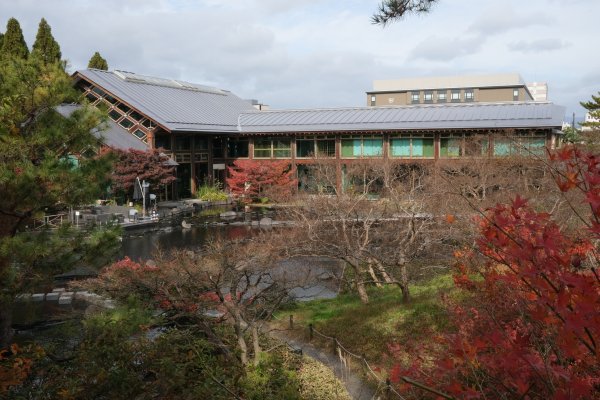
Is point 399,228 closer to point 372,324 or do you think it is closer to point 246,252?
point 372,324

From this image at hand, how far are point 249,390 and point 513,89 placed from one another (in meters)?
60.4

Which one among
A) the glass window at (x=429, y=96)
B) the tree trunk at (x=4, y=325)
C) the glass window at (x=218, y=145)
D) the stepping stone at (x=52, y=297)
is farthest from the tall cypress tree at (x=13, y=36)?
the glass window at (x=429, y=96)

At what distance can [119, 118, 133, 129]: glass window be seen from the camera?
33156mm

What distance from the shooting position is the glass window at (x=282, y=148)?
36781 millimetres

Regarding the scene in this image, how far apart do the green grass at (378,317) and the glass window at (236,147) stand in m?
25.4

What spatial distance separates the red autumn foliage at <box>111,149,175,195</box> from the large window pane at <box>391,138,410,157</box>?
46.4ft

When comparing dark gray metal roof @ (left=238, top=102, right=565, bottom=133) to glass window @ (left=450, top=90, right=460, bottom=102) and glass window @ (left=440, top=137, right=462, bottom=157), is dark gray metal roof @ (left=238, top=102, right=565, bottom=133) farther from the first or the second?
glass window @ (left=450, top=90, right=460, bottom=102)

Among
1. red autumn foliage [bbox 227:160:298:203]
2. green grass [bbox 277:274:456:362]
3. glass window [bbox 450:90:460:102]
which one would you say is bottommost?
green grass [bbox 277:274:456:362]

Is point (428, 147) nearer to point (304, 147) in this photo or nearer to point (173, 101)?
point (304, 147)

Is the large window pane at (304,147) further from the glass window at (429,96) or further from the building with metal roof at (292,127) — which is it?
the glass window at (429,96)

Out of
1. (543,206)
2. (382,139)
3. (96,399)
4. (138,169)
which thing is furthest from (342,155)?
(96,399)

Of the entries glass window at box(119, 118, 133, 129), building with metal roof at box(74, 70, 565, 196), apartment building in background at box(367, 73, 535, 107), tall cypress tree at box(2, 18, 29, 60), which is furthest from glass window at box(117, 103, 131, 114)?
apartment building in background at box(367, 73, 535, 107)

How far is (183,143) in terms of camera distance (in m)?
35.3

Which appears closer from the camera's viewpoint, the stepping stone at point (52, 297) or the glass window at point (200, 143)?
the stepping stone at point (52, 297)
